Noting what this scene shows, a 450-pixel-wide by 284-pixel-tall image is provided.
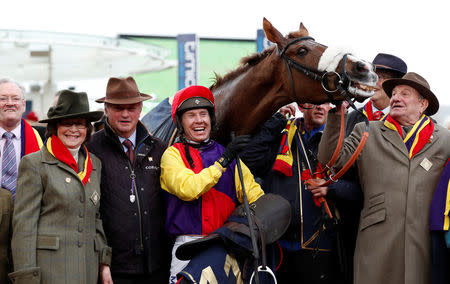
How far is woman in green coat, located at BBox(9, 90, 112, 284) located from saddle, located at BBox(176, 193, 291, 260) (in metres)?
0.57

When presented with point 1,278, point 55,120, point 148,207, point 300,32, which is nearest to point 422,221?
point 300,32

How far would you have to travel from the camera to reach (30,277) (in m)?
2.95

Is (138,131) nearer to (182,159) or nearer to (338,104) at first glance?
(182,159)

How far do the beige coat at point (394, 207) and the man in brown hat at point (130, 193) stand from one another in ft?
3.89

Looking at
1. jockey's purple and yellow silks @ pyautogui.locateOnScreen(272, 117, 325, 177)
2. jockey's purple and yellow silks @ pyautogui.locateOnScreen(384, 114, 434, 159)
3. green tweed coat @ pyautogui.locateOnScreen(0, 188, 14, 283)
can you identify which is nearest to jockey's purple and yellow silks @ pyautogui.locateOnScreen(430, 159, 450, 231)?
jockey's purple and yellow silks @ pyautogui.locateOnScreen(384, 114, 434, 159)

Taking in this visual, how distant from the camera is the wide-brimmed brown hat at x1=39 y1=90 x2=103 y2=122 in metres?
3.27

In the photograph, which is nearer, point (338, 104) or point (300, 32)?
point (338, 104)

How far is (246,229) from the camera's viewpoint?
317cm

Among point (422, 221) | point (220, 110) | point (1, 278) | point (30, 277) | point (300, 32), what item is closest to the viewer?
point (30, 277)

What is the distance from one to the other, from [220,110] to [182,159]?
93cm

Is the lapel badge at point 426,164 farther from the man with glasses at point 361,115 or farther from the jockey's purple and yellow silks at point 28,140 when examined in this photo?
the jockey's purple and yellow silks at point 28,140

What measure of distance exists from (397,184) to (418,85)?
768 mm

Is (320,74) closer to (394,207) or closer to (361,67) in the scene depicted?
(361,67)

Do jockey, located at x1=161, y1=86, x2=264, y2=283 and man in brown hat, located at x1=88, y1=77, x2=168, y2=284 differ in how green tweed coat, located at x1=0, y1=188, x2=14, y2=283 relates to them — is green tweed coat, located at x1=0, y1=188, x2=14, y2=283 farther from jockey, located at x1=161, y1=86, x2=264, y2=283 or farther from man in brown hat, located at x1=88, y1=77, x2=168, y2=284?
jockey, located at x1=161, y1=86, x2=264, y2=283
